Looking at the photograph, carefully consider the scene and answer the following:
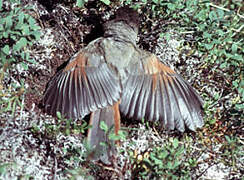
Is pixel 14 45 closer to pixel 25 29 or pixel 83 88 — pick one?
pixel 25 29

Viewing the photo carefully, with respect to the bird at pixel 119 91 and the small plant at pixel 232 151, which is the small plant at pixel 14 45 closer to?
the bird at pixel 119 91

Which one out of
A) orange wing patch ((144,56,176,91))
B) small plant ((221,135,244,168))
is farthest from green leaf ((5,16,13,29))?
small plant ((221,135,244,168))

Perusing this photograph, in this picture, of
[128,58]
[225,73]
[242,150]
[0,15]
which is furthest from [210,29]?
[0,15]

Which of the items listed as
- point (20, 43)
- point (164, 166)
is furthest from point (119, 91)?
point (20, 43)

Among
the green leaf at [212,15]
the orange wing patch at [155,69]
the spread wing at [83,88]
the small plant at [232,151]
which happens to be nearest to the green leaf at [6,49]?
the spread wing at [83,88]

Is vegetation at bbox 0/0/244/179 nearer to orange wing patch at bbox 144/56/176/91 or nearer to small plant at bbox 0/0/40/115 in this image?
small plant at bbox 0/0/40/115

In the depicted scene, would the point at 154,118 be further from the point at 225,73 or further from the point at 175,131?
the point at 225,73
